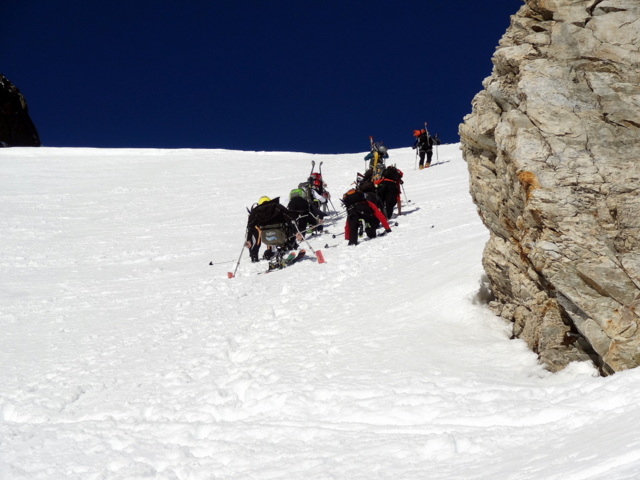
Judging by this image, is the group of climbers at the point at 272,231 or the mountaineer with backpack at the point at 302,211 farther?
the mountaineer with backpack at the point at 302,211

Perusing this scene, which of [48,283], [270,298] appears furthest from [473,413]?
[48,283]

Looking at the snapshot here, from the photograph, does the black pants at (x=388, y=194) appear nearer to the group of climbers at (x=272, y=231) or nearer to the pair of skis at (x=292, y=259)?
the group of climbers at (x=272, y=231)

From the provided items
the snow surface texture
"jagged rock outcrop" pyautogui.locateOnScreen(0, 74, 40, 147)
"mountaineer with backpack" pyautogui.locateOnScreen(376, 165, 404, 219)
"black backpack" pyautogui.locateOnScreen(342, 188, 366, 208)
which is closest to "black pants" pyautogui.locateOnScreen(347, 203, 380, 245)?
"black backpack" pyautogui.locateOnScreen(342, 188, 366, 208)

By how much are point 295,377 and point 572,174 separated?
2.90 m

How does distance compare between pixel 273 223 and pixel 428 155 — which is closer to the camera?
pixel 273 223

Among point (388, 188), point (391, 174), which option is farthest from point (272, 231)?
point (391, 174)

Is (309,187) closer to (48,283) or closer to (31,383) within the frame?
(48,283)

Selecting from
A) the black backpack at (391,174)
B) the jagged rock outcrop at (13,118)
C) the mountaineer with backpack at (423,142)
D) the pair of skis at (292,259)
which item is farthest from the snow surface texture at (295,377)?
the jagged rock outcrop at (13,118)

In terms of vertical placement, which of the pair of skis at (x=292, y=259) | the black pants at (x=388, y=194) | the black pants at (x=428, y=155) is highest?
the black pants at (x=428, y=155)

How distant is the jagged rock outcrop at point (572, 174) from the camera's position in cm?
444

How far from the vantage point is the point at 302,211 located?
13.7m

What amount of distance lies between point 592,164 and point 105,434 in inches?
171

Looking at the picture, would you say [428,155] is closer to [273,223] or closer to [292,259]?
[273,223]

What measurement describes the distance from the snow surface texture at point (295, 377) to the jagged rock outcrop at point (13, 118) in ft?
170
